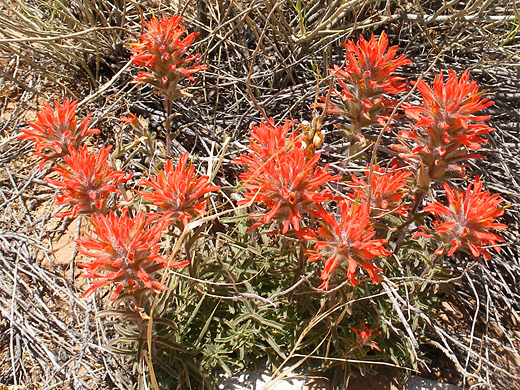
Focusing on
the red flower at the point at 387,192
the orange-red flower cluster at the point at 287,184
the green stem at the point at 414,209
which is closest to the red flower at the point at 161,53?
the orange-red flower cluster at the point at 287,184

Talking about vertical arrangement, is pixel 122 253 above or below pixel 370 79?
below

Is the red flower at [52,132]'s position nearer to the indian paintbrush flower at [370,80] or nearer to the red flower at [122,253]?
the red flower at [122,253]

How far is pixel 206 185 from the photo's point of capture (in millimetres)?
1414

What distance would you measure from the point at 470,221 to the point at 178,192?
0.88 m

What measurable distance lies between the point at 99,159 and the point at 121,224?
0.96 ft

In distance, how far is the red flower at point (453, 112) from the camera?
135cm

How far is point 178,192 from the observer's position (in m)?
1.35

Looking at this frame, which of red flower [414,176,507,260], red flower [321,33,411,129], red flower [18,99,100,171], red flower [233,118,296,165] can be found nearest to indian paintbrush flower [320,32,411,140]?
red flower [321,33,411,129]

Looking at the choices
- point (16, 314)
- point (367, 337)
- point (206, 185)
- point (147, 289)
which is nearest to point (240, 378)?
point (367, 337)

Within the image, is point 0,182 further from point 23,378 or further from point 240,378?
point 240,378

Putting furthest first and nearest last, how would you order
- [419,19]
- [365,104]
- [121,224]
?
[419,19] < [365,104] < [121,224]

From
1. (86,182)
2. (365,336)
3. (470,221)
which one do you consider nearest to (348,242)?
(470,221)

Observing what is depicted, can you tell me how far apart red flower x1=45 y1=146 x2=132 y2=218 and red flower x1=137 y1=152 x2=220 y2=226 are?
0.11 m

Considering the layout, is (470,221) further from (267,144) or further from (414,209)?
(267,144)
